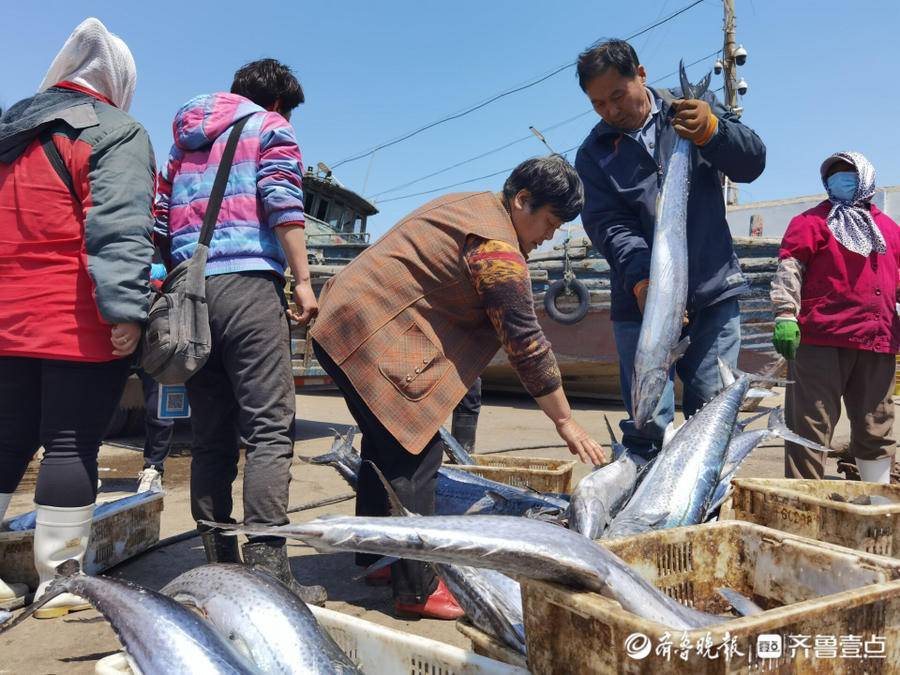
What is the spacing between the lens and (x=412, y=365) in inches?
104

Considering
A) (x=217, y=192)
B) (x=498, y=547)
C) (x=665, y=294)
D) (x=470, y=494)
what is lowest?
(x=470, y=494)

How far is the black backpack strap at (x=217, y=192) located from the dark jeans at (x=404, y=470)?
0.59 meters

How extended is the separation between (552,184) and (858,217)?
2.57 metres

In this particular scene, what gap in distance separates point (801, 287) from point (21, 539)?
13.8ft

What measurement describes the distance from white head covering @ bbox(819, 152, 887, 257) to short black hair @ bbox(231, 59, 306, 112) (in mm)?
3175

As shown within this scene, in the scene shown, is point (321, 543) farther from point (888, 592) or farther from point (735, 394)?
point (735, 394)

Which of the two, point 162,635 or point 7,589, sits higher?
point 162,635

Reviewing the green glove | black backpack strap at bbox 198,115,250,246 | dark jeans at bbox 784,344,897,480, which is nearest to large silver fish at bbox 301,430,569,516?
black backpack strap at bbox 198,115,250,246

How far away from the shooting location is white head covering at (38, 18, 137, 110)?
2.63m

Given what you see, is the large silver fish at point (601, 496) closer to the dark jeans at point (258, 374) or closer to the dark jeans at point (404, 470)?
the dark jeans at point (404, 470)

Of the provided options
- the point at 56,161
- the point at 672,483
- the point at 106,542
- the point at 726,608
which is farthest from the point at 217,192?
the point at 726,608

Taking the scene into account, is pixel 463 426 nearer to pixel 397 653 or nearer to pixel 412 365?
pixel 412 365

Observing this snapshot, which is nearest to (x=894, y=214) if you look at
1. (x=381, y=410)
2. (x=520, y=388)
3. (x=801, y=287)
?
(x=520, y=388)

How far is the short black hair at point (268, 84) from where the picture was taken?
301 cm
